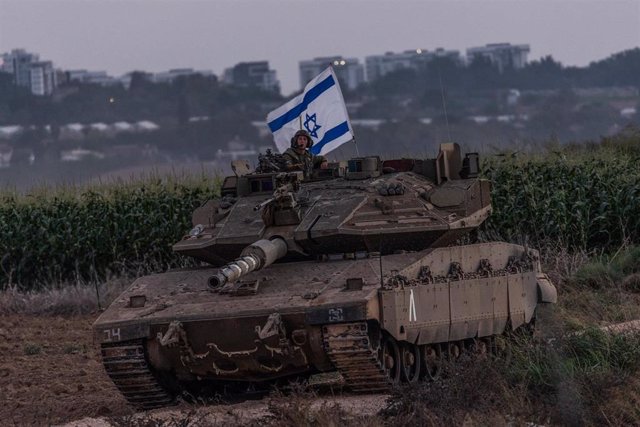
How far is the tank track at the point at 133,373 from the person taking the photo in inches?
485

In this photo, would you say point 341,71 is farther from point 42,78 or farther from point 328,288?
point 328,288

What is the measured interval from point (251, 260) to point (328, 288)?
0.70m

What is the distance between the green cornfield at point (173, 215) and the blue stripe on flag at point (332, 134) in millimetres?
2661

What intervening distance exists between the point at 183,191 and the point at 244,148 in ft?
29.4

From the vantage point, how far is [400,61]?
4272cm

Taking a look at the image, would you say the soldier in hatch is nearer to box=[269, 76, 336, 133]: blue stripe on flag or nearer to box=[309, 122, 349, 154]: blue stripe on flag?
box=[309, 122, 349, 154]: blue stripe on flag

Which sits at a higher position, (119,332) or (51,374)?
(119,332)

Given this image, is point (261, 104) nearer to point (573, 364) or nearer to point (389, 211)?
point (389, 211)

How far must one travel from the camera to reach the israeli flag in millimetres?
20938

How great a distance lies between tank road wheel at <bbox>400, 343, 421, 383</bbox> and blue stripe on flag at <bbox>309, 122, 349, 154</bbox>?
7824 millimetres

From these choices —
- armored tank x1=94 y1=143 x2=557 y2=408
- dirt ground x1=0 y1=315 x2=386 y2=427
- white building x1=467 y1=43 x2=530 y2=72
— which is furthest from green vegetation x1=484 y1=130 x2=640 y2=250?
white building x1=467 y1=43 x2=530 y2=72

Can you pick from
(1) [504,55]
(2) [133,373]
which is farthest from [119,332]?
(1) [504,55]

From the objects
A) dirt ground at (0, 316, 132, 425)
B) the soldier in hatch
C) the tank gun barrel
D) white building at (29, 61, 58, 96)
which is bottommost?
dirt ground at (0, 316, 132, 425)

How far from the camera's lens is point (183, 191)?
924 inches
